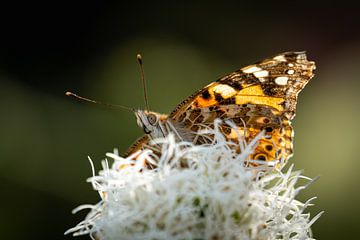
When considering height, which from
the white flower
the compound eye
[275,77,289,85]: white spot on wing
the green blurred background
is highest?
the green blurred background

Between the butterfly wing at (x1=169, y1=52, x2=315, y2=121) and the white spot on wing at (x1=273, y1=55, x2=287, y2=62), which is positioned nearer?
the butterfly wing at (x1=169, y1=52, x2=315, y2=121)

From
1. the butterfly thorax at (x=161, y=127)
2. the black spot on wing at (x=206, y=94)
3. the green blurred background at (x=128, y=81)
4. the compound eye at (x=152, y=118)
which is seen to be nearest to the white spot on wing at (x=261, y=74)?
the black spot on wing at (x=206, y=94)

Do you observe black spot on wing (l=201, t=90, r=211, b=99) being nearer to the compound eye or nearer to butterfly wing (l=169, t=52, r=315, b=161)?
butterfly wing (l=169, t=52, r=315, b=161)

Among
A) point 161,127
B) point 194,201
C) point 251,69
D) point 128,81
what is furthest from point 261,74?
point 128,81

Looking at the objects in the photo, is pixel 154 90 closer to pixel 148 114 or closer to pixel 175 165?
pixel 148 114

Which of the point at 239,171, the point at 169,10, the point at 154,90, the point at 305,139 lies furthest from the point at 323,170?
the point at 169,10

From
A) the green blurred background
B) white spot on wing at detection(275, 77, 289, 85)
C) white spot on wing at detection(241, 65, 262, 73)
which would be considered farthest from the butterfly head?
the green blurred background

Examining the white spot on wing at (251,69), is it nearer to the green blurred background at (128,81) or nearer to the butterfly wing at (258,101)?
the butterfly wing at (258,101)
